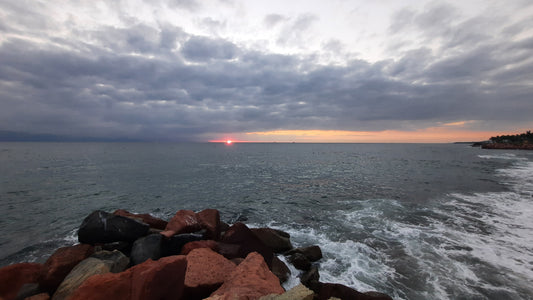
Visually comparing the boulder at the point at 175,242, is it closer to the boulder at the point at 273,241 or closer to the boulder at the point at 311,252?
the boulder at the point at 273,241

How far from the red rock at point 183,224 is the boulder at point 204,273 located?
3.35 m

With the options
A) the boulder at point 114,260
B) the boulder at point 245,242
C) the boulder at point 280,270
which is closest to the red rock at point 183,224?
the boulder at point 245,242

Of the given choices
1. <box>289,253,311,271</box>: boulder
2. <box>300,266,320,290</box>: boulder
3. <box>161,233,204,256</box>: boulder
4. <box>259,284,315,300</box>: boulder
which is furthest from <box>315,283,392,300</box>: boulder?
<box>161,233,204,256</box>: boulder

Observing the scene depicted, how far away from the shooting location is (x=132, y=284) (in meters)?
4.98

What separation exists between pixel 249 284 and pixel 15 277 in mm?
7898

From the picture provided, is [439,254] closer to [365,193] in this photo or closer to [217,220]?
[217,220]

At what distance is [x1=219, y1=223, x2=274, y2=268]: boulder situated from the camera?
8844 millimetres

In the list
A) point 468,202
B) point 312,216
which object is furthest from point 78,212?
point 468,202

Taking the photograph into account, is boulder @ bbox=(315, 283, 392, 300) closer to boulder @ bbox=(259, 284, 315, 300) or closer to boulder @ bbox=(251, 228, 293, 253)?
boulder @ bbox=(259, 284, 315, 300)

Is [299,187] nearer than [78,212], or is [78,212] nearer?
[78,212]

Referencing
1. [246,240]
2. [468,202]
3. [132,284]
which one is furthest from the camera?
[468,202]

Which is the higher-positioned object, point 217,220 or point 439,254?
point 217,220

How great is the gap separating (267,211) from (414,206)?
13.3 metres

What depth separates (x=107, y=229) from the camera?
8.67 meters
